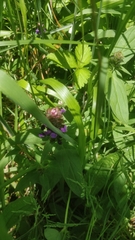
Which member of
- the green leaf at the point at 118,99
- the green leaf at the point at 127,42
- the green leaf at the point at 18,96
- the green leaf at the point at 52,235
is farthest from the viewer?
the green leaf at the point at 127,42

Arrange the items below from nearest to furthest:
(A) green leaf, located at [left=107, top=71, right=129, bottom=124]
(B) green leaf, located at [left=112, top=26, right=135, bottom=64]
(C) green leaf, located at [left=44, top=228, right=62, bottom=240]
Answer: (C) green leaf, located at [left=44, top=228, right=62, bottom=240] < (A) green leaf, located at [left=107, top=71, right=129, bottom=124] < (B) green leaf, located at [left=112, top=26, right=135, bottom=64]

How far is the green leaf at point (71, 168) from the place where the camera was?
89 cm

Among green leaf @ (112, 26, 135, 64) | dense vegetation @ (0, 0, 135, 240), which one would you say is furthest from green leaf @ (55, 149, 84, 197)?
green leaf @ (112, 26, 135, 64)

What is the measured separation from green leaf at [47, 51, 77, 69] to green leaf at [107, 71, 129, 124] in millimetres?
143

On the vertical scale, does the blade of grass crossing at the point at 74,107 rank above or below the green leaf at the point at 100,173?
above

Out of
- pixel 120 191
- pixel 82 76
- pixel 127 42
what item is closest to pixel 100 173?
pixel 120 191

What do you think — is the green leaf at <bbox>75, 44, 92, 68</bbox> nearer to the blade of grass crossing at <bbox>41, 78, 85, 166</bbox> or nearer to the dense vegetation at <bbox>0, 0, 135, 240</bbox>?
the dense vegetation at <bbox>0, 0, 135, 240</bbox>

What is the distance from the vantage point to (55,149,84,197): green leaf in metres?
0.89

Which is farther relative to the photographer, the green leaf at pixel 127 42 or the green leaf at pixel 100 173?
the green leaf at pixel 127 42

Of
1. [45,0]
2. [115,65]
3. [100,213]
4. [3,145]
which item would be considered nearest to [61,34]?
[45,0]

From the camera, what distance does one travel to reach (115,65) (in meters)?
1.08

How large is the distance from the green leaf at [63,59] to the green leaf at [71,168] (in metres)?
0.33

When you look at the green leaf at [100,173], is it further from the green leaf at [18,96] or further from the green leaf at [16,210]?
the green leaf at [18,96]

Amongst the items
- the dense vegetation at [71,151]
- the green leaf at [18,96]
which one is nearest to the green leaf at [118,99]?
the dense vegetation at [71,151]
